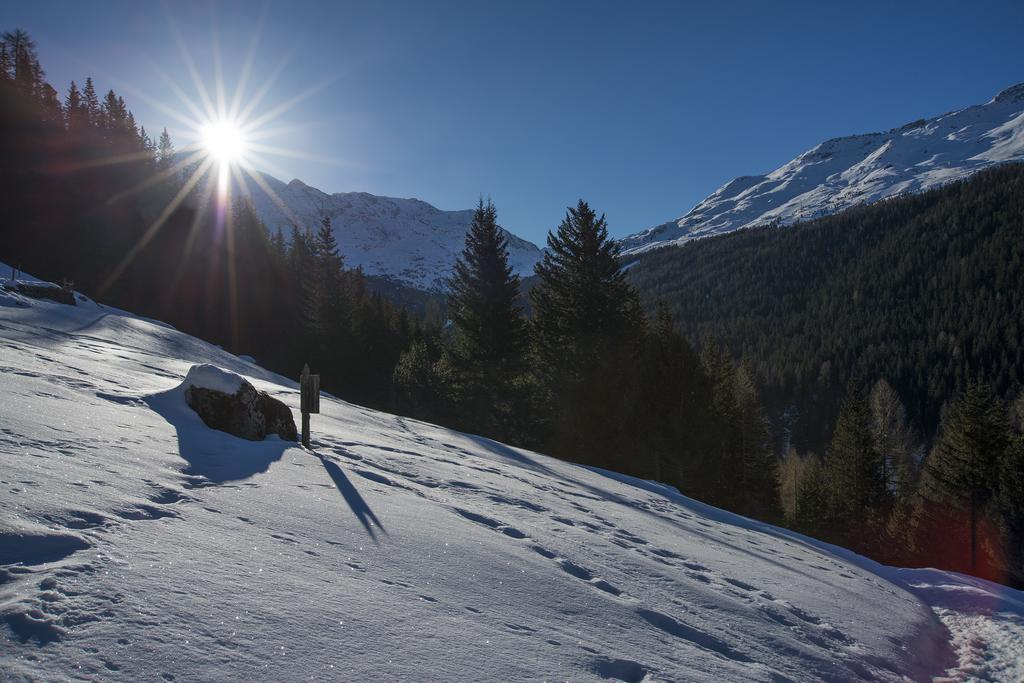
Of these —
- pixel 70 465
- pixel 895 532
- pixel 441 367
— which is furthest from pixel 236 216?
pixel 895 532

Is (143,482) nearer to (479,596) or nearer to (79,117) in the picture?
(479,596)

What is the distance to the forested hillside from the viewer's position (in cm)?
10700

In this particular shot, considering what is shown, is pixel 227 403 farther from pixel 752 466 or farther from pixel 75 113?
pixel 75 113

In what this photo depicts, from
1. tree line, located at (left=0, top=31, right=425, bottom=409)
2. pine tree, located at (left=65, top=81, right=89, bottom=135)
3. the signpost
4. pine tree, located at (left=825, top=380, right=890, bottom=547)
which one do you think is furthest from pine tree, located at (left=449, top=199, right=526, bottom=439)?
pine tree, located at (left=65, top=81, right=89, bottom=135)

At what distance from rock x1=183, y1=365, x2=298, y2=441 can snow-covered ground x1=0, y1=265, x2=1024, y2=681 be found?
26 cm

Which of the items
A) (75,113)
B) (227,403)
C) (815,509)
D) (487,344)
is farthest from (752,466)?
(75,113)

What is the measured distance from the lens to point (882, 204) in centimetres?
18625

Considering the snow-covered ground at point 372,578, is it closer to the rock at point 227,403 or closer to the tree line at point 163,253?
the rock at point 227,403

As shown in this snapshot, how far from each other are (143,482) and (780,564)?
7867 mm

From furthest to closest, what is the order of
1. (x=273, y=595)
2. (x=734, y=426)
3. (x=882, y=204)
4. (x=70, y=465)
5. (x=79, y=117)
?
(x=882, y=204) → (x=79, y=117) → (x=734, y=426) → (x=70, y=465) → (x=273, y=595)

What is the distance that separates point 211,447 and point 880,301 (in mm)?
170772

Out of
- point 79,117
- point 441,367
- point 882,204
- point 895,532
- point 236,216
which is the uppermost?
point 882,204

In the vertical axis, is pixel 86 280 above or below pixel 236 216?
below

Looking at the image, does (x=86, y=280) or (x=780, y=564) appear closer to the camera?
(x=780, y=564)
